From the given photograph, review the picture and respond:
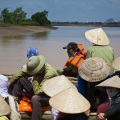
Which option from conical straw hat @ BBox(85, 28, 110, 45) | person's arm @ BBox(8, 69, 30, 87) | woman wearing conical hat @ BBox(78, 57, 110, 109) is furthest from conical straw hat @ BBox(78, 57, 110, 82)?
conical straw hat @ BBox(85, 28, 110, 45)

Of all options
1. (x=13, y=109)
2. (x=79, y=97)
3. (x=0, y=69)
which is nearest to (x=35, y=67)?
(x=13, y=109)

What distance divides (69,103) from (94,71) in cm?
90

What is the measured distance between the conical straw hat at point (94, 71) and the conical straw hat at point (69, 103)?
727 mm

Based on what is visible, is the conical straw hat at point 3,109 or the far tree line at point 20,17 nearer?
the conical straw hat at point 3,109

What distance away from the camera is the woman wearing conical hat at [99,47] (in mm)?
5137

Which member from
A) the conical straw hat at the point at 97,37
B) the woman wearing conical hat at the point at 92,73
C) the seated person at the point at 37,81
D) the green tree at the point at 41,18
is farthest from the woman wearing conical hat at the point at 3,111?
the green tree at the point at 41,18

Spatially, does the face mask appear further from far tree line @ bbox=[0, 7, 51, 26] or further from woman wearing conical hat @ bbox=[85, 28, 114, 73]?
far tree line @ bbox=[0, 7, 51, 26]

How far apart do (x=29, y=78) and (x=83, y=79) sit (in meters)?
1.12

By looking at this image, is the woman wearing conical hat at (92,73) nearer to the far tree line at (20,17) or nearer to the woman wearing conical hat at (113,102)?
the woman wearing conical hat at (113,102)

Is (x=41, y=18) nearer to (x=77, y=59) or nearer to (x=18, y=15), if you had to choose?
(x=18, y=15)

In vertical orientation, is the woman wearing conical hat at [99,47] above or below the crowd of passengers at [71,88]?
above

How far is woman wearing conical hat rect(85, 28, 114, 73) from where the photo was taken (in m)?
5.14

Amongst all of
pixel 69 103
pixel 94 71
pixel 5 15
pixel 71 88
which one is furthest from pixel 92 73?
pixel 5 15

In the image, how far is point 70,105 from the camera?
3.17 metres
